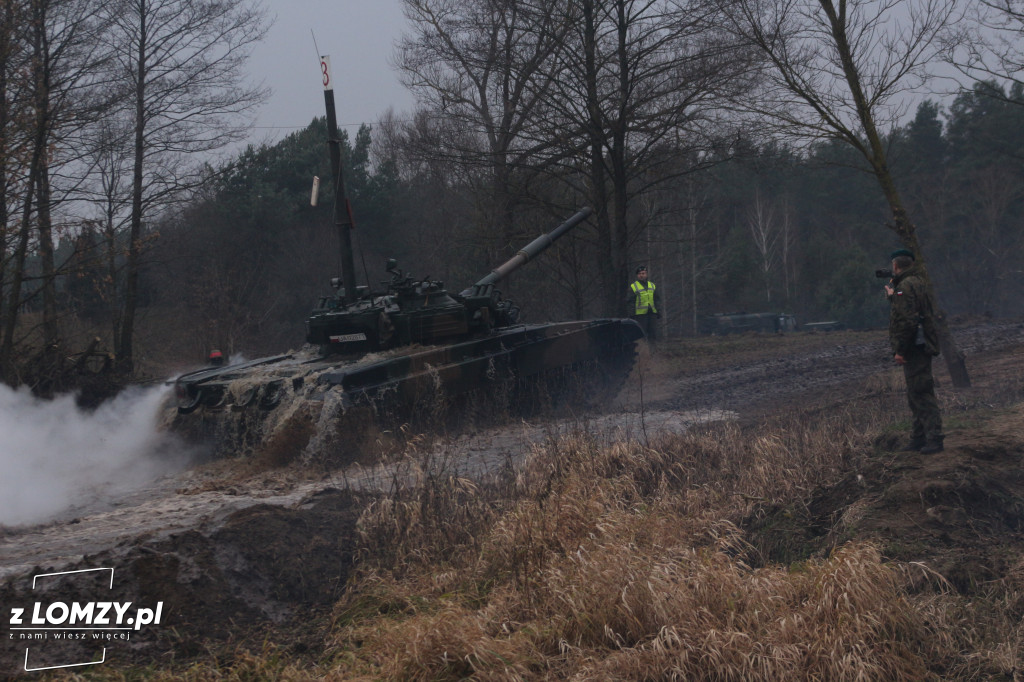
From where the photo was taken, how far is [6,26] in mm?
11820

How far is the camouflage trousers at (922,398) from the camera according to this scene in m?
6.54

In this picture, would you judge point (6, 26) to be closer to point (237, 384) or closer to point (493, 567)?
point (237, 384)

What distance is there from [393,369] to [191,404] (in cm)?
232

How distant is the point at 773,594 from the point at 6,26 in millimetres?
12231

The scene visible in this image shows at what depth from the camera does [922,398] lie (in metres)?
6.62

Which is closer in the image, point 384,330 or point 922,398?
point 922,398

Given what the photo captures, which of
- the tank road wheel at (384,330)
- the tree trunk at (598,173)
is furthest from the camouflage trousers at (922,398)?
the tree trunk at (598,173)

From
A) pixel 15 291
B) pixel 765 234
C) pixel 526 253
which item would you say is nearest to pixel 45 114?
pixel 15 291

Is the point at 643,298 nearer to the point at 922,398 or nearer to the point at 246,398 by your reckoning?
the point at 246,398

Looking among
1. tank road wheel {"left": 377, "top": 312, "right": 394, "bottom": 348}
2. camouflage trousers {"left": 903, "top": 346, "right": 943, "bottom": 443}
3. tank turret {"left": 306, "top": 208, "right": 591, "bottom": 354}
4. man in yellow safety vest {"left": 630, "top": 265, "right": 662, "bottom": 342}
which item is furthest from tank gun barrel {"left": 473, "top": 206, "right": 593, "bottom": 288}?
camouflage trousers {"left": 903, "top": 346, "right": 943, "bottom": 443}

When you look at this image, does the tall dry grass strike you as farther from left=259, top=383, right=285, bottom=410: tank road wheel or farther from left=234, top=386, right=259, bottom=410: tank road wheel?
left=234, top=386, right=259, bottom=410: tank road wheel

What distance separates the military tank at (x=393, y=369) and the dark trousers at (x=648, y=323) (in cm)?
337

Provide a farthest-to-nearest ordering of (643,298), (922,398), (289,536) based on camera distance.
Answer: (643,298) < (922,398) < (289,536)

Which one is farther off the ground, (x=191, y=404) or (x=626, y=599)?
(x=191, y=404)
